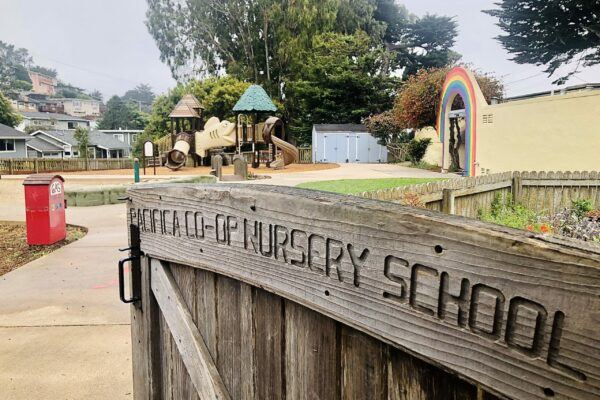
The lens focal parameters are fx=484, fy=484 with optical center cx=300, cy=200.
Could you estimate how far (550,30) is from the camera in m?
29.7

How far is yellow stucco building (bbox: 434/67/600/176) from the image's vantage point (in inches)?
468

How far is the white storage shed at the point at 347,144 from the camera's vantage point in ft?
116

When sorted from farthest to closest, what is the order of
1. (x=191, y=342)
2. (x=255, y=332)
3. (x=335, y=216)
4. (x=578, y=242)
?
(x=191, y=342) → (x=255, y=332) → (x=335, y=216) → (x=578, y=242)

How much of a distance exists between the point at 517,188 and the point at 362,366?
29.3 ft

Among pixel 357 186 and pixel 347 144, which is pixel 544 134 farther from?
pixel 347 144

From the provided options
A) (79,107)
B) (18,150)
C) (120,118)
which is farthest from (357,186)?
(79,107)

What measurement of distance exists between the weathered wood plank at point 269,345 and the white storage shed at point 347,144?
34084 millimetres

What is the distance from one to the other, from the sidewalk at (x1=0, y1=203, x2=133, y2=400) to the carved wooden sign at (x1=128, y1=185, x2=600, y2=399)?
7.91ft

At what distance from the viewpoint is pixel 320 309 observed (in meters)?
1.26

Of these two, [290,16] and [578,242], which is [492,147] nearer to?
[578,242]

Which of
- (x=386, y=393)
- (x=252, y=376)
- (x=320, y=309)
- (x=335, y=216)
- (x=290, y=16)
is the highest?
(x=290, y=16)

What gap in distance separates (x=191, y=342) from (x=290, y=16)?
38746 mm

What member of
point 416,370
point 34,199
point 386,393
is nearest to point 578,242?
point 416,370

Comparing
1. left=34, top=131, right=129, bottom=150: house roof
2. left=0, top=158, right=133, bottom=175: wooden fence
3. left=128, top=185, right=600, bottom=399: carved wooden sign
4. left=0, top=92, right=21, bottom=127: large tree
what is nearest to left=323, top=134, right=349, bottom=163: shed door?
left=0, top=158, right=133, bottom=175: wooden fence
